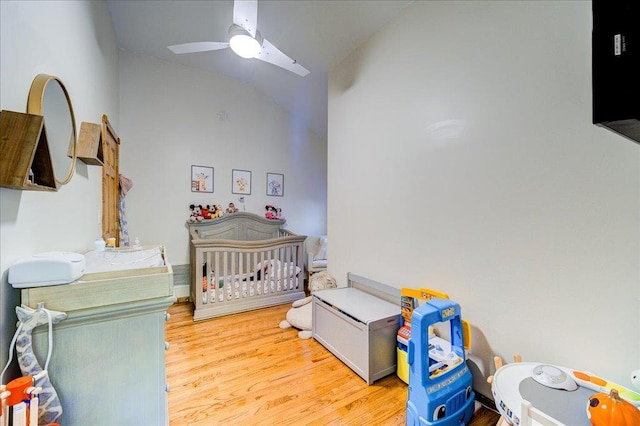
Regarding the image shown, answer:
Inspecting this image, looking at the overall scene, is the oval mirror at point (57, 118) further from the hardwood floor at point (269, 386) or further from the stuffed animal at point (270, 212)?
the stuffed animal at point (270, 212)

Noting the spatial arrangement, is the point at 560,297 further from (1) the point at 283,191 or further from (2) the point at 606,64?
(1) the point at 283,191

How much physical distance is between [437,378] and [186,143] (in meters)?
3.71

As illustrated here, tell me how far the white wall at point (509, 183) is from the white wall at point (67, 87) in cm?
203

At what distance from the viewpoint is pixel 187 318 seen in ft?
9.16

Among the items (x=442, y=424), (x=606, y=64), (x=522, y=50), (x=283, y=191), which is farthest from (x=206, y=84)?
(x=442, y=424)

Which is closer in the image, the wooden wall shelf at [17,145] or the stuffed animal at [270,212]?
the wooden wall shelf at [17,145]

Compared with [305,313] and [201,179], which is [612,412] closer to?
[305,313]

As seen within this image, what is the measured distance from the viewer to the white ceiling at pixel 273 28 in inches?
84.3

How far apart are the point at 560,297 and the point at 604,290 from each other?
0.52 feet

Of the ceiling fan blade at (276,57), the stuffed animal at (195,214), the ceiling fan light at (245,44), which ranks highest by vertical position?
the ceiling fan blade at (276,57)

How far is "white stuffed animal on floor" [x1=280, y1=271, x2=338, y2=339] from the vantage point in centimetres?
244

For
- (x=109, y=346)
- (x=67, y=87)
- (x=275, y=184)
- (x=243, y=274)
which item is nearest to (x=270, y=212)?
(x=275, y=184)

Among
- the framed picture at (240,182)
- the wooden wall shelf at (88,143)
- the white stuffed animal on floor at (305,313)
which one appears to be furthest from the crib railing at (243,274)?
the wooden wall shelf at (88,143)

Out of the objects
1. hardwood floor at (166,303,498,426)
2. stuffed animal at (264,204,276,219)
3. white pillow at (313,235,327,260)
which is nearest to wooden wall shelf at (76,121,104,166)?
hardwood floor at (166,303,498,426)
